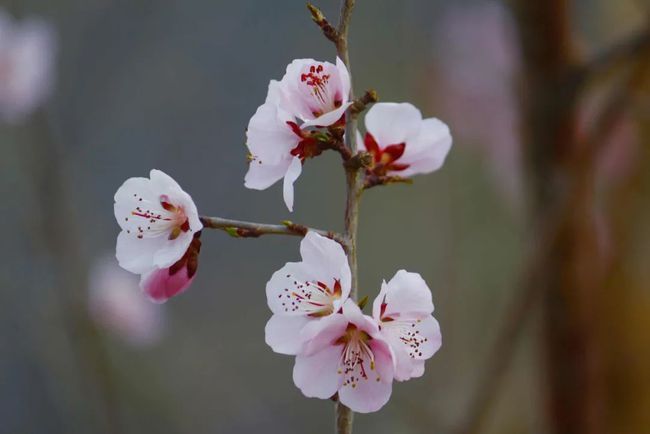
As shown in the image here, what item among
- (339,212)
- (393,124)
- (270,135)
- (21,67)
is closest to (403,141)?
(393,124)

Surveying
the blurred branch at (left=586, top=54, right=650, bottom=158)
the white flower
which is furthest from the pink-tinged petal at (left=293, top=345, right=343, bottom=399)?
the white flower

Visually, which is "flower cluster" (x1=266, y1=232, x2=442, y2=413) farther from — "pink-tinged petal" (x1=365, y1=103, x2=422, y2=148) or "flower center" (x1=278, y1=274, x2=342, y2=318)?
"pink-tinged petal" (x1=365, y1=103, x2=422, y2=148)

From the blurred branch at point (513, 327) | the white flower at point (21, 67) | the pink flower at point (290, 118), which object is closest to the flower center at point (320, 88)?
the pink flower at point (290, 118)

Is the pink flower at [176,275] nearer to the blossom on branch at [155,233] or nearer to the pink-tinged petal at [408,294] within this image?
the blossom on branch at [155,233]

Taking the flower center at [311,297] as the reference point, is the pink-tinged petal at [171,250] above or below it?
above

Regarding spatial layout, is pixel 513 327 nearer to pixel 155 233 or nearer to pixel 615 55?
pixel 615 55
